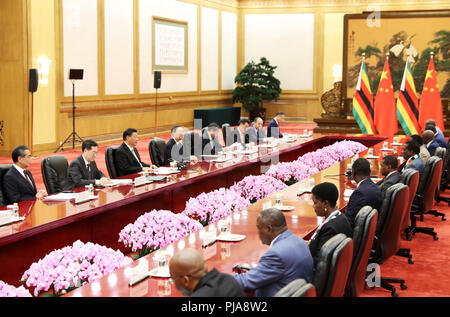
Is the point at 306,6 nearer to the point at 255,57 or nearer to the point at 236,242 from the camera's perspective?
the point at 255,57

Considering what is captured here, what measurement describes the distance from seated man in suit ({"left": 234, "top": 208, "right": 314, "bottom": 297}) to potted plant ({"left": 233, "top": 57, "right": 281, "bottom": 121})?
16.2 metres

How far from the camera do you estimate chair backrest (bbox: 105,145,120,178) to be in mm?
7441

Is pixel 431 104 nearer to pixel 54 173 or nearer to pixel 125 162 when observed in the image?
pixel 125 162

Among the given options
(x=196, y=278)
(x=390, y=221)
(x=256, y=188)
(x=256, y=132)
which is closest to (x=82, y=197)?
(x=256, y=188)

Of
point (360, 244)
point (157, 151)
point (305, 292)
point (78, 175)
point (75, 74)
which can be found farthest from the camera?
point (75, 74)

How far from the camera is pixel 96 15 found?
13.7 metres

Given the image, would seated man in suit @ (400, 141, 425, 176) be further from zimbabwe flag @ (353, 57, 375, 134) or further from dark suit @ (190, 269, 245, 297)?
zimbabwe flag @ (353, 57, 375, 134)

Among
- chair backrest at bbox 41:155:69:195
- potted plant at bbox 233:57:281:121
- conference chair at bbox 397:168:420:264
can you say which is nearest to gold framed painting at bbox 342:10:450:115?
potted plant at bbox 233:57:281:121

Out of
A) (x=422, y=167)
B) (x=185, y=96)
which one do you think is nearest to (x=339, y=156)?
(x=422, y=167)

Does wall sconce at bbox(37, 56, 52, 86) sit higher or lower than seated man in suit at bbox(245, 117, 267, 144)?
higher

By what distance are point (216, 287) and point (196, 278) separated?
0.34 feet

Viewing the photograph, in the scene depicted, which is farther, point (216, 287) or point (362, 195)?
point (362, 195)

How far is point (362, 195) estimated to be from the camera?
16.3ft

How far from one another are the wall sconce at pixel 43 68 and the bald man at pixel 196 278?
10.0 metres
